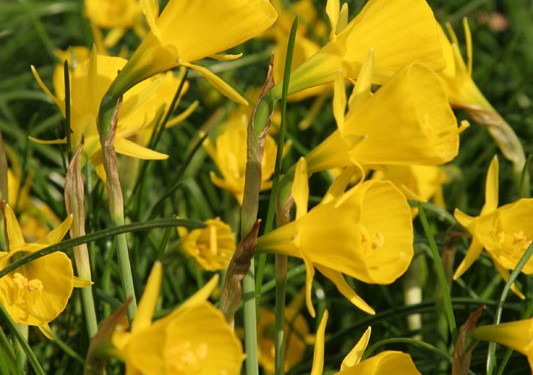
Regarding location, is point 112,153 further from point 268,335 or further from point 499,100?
point 499,100

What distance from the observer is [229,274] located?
42.6 inches

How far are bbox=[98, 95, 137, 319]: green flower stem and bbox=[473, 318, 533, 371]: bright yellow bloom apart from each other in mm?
414

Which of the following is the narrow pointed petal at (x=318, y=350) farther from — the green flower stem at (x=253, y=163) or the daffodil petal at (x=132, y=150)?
the daffodil petal at (x=132, y=150)

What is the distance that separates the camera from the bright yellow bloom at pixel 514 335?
1139 millimetres

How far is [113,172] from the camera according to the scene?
46.2 inches

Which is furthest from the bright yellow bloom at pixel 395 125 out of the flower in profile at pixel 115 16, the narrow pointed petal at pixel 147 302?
the flower in profile at pixel 115 16

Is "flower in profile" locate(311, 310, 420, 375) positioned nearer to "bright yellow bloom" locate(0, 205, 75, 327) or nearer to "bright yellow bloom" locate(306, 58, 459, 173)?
"bright yellow bloom" locate(306, 58, 459, 173)

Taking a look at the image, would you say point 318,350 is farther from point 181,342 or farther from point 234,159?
point 234,159

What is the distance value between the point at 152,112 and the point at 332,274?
1.43 feet

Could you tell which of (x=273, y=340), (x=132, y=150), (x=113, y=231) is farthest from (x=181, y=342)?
(x=273, y=340)

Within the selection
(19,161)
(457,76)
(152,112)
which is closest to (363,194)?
(152,112)

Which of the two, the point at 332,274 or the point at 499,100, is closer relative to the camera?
the point at 332,274

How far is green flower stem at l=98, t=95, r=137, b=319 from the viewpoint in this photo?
115 centimetres

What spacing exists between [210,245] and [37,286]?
0.55 meters
